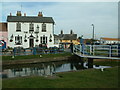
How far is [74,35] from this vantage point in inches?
2474

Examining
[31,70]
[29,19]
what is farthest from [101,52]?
[29,19]

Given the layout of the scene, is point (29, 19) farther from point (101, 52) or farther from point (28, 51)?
point (101, 52)

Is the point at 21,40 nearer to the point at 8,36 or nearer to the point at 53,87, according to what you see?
the point at 8,36

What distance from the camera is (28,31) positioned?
1214 inches

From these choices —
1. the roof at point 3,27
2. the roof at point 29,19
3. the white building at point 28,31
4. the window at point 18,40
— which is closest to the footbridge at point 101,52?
the white building at point 28,31

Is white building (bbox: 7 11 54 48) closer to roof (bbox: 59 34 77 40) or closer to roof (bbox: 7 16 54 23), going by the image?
roof (bbox: 7 16 54 23)

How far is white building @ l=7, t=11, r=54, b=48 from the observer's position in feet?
99.6

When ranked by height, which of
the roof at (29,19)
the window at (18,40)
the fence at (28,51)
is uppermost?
the roof at (29,19)

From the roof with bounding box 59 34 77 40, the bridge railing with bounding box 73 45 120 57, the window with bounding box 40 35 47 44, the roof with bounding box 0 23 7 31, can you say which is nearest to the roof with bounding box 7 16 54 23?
the roof with bounding box 0 23 7 31

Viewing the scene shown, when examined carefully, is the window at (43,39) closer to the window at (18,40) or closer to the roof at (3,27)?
the window at (18,40)

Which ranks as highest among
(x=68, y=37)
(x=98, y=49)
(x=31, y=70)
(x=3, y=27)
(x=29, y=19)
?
(x=29, y=19)

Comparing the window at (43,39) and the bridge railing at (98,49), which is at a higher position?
the window at (43,39)

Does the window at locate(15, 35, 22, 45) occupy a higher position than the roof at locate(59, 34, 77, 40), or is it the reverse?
the roof at locate(59, 34, 77, 40)

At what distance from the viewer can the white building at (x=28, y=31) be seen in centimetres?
3036
